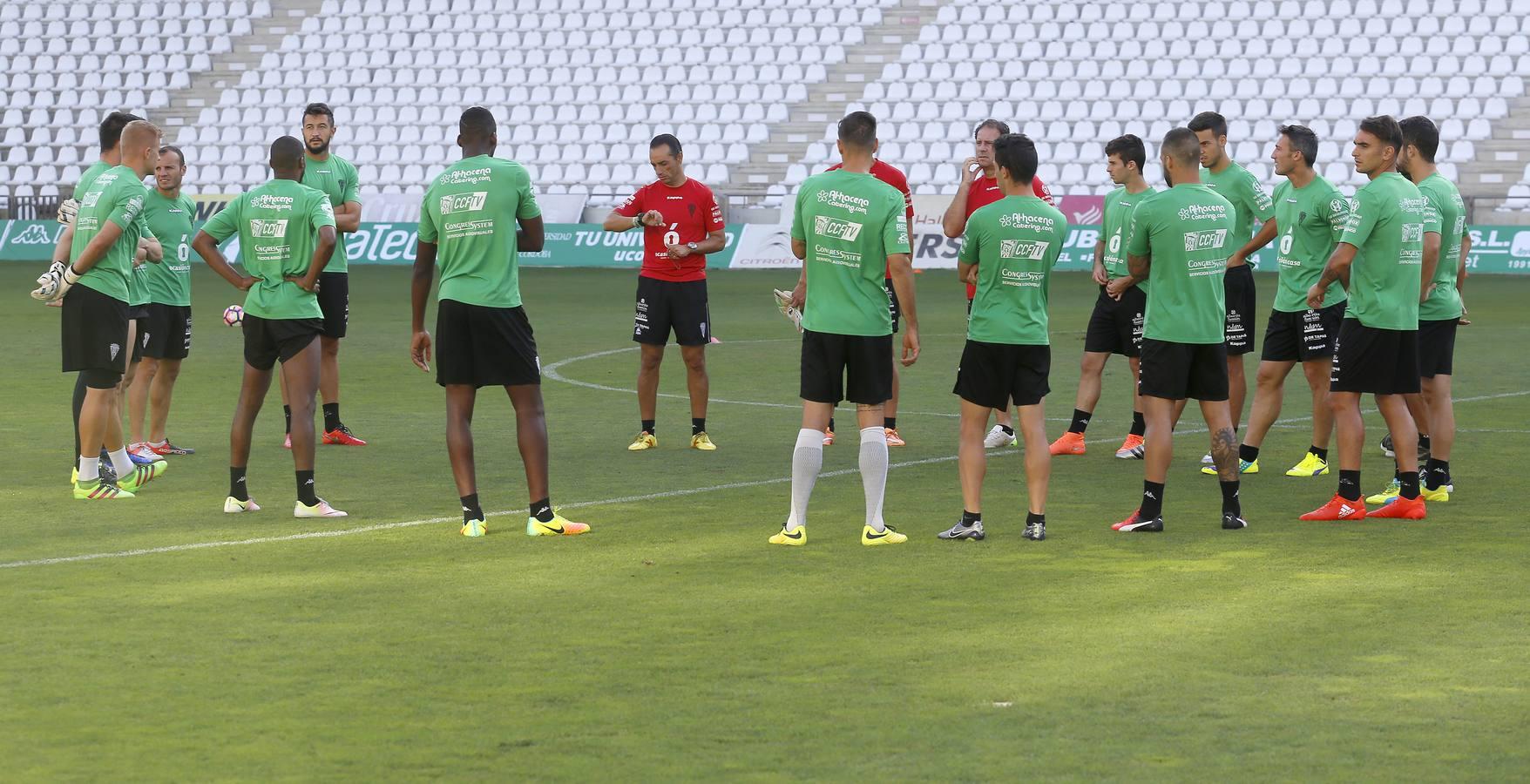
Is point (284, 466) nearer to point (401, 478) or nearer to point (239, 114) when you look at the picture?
point (401, 478)

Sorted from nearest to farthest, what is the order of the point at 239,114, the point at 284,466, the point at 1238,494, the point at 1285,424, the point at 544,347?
the point at 1238,494, the point at 284,466, the point at 1285,424, the point at 544,347, the point at 239,114

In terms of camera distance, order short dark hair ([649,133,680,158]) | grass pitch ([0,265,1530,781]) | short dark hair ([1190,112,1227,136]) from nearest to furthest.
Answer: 1. grass pitch ([0,265,1530,781])
2. short dark hair ([1190,112,1227,136])
3. short dark hair ([649,133,680,158])

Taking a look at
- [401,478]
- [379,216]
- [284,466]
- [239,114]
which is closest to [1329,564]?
[401,478]

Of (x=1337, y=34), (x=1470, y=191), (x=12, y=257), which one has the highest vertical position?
(x=1337, y=34)

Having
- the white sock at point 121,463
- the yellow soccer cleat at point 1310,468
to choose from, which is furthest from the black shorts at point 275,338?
the yellow soccer cleat at point 1310,468

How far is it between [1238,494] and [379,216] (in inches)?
1118

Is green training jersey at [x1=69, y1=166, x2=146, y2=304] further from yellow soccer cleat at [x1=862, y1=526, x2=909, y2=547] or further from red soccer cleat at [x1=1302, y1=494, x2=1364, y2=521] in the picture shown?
red soccer cleat at [x1=1302, y1=494, x2=1364, y2=521]

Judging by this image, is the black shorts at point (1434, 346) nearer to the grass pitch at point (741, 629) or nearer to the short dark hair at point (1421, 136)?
the grass pitch at point (741, 629)

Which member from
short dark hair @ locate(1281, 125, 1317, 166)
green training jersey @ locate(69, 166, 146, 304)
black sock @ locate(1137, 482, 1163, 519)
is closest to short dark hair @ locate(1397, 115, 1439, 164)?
short dark hair @ locate(1281, 125, 1317, 166)

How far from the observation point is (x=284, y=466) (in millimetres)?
10516

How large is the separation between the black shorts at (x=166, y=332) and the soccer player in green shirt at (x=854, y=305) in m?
4.72

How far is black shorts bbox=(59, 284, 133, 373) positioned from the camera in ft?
30.0

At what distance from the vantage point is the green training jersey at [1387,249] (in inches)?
340

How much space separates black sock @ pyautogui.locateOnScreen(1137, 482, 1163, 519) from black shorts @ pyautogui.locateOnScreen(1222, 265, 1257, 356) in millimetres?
2328
